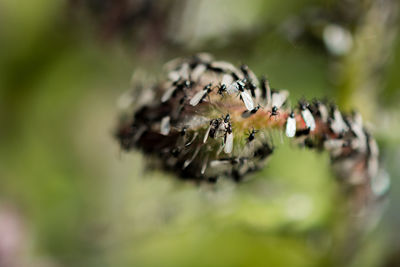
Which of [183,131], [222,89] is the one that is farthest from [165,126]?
[222,89]

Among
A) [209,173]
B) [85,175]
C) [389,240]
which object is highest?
[85,175]

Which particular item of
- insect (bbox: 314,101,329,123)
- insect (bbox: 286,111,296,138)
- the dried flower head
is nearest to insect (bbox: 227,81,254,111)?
the dried flower head

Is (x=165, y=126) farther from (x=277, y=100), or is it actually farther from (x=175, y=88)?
(x=277, y=100)

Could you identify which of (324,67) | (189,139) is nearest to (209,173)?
(189,139)

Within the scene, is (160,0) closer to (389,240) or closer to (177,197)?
(177,197)

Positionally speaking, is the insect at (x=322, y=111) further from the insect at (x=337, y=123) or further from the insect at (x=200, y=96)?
the insect at (x=200, y=96)

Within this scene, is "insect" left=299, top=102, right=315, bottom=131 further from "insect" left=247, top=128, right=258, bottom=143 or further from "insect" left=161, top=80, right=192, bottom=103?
"insect" left=161, top=80, right=192, bottom=103

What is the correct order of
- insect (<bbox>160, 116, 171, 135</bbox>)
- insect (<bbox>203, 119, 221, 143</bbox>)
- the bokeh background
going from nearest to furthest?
1. insect (<bbox>203, 119, 221, 143</bbox>)
2. insect (<bbox>160, 116, 171, 135</bbox>)
3. the bokeh background
